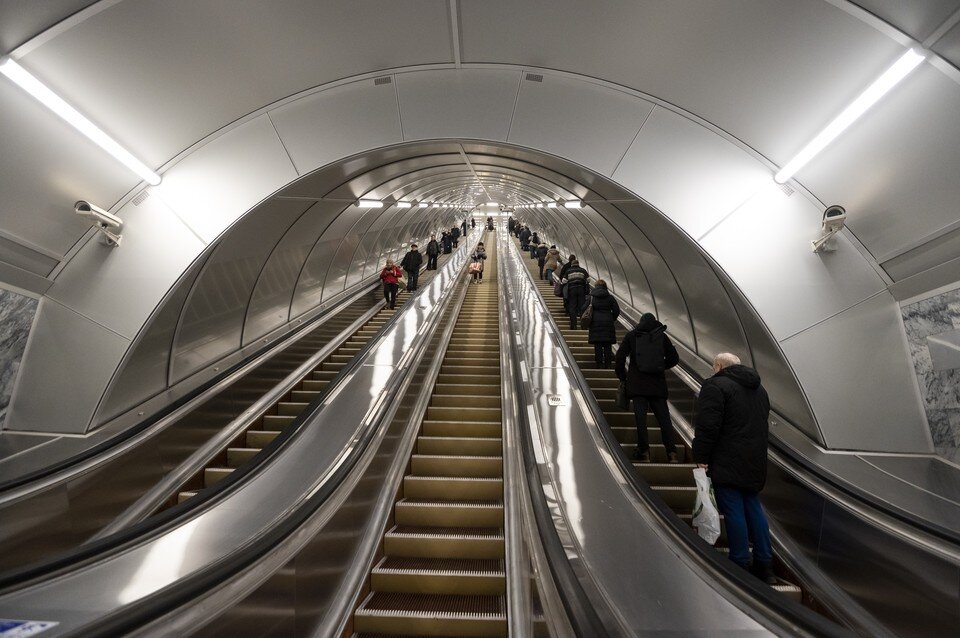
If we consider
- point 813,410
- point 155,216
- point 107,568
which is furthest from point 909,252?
point 155,216

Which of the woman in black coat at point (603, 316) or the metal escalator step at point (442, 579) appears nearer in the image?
the metal escalator step at point (442, 579)

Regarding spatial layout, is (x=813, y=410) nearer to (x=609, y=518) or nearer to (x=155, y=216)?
(x=609, y=518)

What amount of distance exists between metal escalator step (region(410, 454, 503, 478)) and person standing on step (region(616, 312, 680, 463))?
161 centimetres

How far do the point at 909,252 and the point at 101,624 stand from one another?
17.8 ft

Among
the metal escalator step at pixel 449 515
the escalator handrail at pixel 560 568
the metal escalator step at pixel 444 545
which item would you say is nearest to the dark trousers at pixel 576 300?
the escalator handrail at pixel 560 568

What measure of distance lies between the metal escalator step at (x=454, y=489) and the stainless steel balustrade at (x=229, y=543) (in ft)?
1.64

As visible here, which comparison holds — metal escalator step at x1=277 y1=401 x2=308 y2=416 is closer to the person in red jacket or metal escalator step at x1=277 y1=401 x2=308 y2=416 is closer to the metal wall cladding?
the metal wall cladding

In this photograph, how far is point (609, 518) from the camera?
2.96 m

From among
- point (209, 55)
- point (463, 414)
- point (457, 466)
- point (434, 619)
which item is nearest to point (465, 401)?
point (463, 414)

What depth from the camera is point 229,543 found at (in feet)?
8.25

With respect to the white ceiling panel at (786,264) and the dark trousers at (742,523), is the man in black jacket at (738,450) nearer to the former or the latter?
the dark trousers at (742,523)

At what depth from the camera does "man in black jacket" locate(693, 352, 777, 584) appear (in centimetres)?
333

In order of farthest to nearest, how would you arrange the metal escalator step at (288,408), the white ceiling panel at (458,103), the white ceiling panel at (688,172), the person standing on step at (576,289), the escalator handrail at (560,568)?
the person standing on step at (576,289)
the metal escalator step at (288,408)
the white ceiling panel at (458,103)
the white ceiling panel at (688,172)
the escalator handrail at (560,568)

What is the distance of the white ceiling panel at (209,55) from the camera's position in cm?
378
